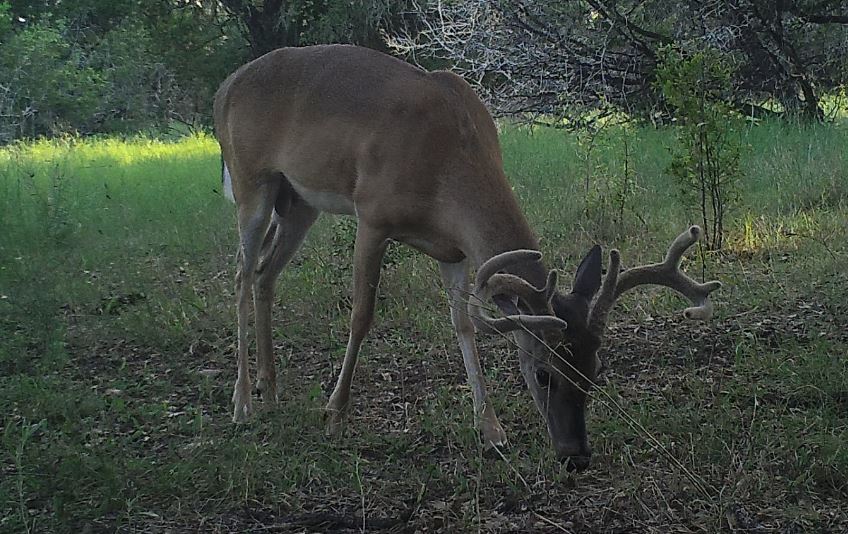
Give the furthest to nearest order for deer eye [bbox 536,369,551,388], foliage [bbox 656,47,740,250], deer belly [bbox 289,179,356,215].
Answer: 1. foliage [bbox 656,47,740,250]
2. deer belly [bbox 289,179,356,215]
3. deer eye [bbox 536,369,551,388]

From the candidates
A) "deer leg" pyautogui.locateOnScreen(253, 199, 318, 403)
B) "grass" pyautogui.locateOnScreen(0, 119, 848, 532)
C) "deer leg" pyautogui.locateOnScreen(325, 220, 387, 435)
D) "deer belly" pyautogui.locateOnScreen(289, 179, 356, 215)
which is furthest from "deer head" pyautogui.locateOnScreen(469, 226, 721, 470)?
"deer leg" pyautogui.locateOnScreen(253, 199, 318, 403)

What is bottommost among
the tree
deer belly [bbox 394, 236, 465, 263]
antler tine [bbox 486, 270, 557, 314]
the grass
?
the grass

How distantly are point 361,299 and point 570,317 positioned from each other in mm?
1401

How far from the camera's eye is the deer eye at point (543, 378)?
3953mm

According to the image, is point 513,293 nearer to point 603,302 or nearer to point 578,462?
point 603,302

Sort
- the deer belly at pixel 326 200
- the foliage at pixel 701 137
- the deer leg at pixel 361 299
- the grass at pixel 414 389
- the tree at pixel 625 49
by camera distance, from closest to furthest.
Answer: the grass at pixel 414 389 < the deer leg at pixel 361 299 < the deer belly at pixel 326 200 < the foliage at pixel 701 137 < the tree at pixel 625 49

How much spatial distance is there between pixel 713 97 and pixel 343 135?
165 inches

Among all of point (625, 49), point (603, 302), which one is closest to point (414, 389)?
point (603, 302)

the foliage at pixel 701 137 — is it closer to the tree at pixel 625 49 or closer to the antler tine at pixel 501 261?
the antler tine at pixel 501 261

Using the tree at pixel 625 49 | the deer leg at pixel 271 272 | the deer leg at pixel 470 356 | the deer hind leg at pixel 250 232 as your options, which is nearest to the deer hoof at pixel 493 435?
the deer leg at pixel 470 356

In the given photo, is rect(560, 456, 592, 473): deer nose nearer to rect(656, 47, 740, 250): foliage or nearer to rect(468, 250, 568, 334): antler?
rect(468, 250, 568, 334): antler

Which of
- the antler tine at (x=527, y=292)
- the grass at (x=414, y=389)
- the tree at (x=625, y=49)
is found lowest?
the grass at (x=414, y=389)

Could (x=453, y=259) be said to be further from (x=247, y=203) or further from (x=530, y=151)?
(x=530, y=151)

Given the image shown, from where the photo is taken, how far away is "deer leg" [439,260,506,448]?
4449 millimetres
